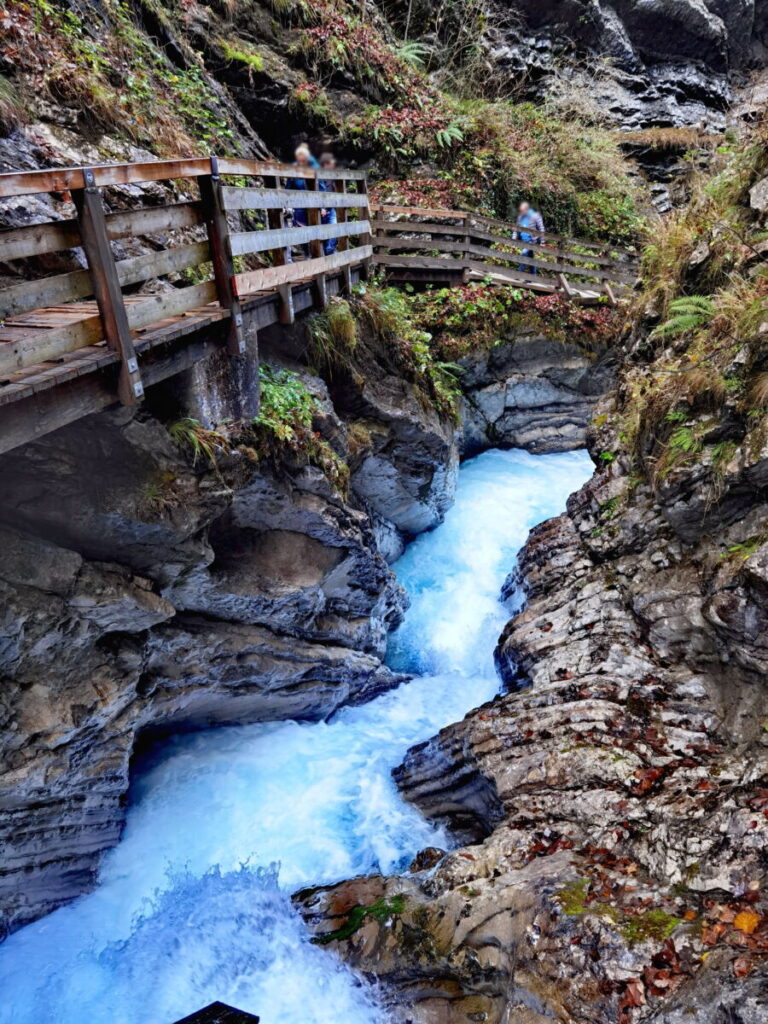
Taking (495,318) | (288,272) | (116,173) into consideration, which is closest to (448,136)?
(495,318)

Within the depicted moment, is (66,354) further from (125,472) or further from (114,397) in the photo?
(125,472)

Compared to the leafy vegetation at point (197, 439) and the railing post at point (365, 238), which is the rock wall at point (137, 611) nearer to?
the leafy vegetation at point (197, 439)

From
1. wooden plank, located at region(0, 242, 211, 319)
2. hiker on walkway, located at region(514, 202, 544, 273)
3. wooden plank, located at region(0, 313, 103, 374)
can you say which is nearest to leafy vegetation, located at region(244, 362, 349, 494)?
wooden plank, located at region(0, 242, 211, 319)

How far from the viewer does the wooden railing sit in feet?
11.7

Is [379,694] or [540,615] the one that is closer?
[540,615]

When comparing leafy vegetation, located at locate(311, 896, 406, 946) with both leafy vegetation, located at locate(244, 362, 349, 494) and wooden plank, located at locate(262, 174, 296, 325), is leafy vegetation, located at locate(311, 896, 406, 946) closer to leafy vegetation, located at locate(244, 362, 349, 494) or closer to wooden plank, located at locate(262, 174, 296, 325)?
leafy vegetation, located at locate(244, 362, 349, 494)

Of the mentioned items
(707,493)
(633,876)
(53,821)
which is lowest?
(53,821)

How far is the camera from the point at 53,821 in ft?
22.2

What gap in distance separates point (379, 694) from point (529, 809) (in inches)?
167

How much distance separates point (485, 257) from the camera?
14227 millimetres

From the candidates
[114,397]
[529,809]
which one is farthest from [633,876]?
[114,397]

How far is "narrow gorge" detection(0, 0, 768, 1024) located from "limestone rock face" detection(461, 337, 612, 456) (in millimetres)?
1762

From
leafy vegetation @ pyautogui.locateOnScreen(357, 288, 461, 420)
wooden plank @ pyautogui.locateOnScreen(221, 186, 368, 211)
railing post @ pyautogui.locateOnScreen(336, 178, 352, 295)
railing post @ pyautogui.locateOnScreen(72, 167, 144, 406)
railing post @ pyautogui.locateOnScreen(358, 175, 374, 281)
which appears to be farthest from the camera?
railing post @ pyautogui.locateOnScreen(358, 175, 374, 281)

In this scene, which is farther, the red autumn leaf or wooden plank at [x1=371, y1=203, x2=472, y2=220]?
wooden plank at [x1=371, y1=203, x2=472, y2=220]
